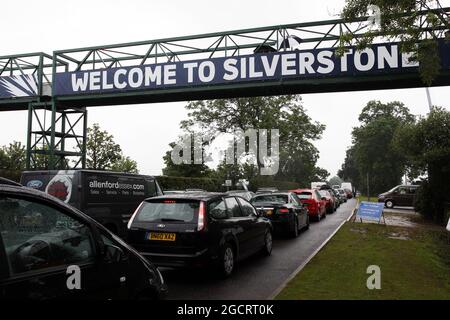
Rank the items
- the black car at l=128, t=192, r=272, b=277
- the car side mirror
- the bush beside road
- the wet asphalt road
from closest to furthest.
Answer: the car side mirror → the bush beside road → the wet asphalt road → the black car at l=128, t=192, r=272, b=277

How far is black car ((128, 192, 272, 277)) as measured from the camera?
7.50m

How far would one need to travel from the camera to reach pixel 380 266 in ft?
28.0

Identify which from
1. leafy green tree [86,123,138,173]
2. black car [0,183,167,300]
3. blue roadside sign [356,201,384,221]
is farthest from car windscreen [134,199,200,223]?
leafy green tree [86,123,138,173]

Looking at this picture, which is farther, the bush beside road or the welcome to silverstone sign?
the welcome to silverstone sign

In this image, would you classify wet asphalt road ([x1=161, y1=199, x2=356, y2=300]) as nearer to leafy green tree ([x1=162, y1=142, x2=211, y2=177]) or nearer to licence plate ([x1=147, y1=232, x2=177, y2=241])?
licence plate ([x1=147, y1=232, x2=177, y2=241])

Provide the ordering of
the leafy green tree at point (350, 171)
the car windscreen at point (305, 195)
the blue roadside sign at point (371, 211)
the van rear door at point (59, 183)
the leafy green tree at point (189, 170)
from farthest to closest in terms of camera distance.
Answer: the leafy green tree at point (350, 171)
the leafy green tree at point (189, 170)
the car windscreen at point (305, 195)
the blue roadside sign at point (371, 211)
the van rear door at point (59, 183)

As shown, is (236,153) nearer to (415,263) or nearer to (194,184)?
(194,184)

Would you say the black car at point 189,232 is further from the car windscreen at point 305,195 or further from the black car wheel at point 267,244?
the car windscreen at point 305,195

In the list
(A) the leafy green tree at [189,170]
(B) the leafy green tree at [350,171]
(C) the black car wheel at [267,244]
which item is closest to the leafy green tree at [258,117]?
(A) the leafy green tree at [189,170]

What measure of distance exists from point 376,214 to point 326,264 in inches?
397

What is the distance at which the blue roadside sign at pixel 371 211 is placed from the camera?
700 inches

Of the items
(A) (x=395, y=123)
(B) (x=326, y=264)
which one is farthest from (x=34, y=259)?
(A) (x=395, y=123)

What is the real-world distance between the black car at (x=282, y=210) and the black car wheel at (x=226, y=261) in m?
5.42

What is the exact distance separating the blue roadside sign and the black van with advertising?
10.4 metres
